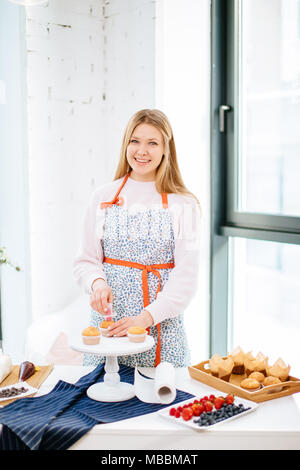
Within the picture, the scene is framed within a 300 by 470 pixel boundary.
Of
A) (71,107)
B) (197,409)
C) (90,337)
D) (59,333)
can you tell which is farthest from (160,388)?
(71,107)

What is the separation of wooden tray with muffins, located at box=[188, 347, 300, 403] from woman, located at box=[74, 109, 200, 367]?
27 cm

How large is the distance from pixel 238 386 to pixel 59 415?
1.64 feet

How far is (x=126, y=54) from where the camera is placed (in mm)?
2912

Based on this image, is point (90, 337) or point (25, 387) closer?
point (90, 337)

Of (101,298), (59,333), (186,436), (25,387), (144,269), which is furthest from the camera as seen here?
(59,333)

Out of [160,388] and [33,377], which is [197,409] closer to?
[160,388]

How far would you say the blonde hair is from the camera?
1797 mm

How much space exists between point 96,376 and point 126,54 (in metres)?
2.02

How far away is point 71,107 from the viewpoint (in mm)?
3010

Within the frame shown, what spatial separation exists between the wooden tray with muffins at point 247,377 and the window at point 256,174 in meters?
0.98

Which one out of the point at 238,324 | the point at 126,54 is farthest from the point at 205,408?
the point at 126,54

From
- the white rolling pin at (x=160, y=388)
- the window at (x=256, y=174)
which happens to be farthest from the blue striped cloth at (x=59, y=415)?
the window at (x=256, y=174)

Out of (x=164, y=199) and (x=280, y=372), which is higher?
(x=164, y=199)

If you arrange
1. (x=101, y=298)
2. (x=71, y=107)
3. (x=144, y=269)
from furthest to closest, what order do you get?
1. (x=71, y=107)
2. (x=144, y=269)
3. (x=101, y=298)
